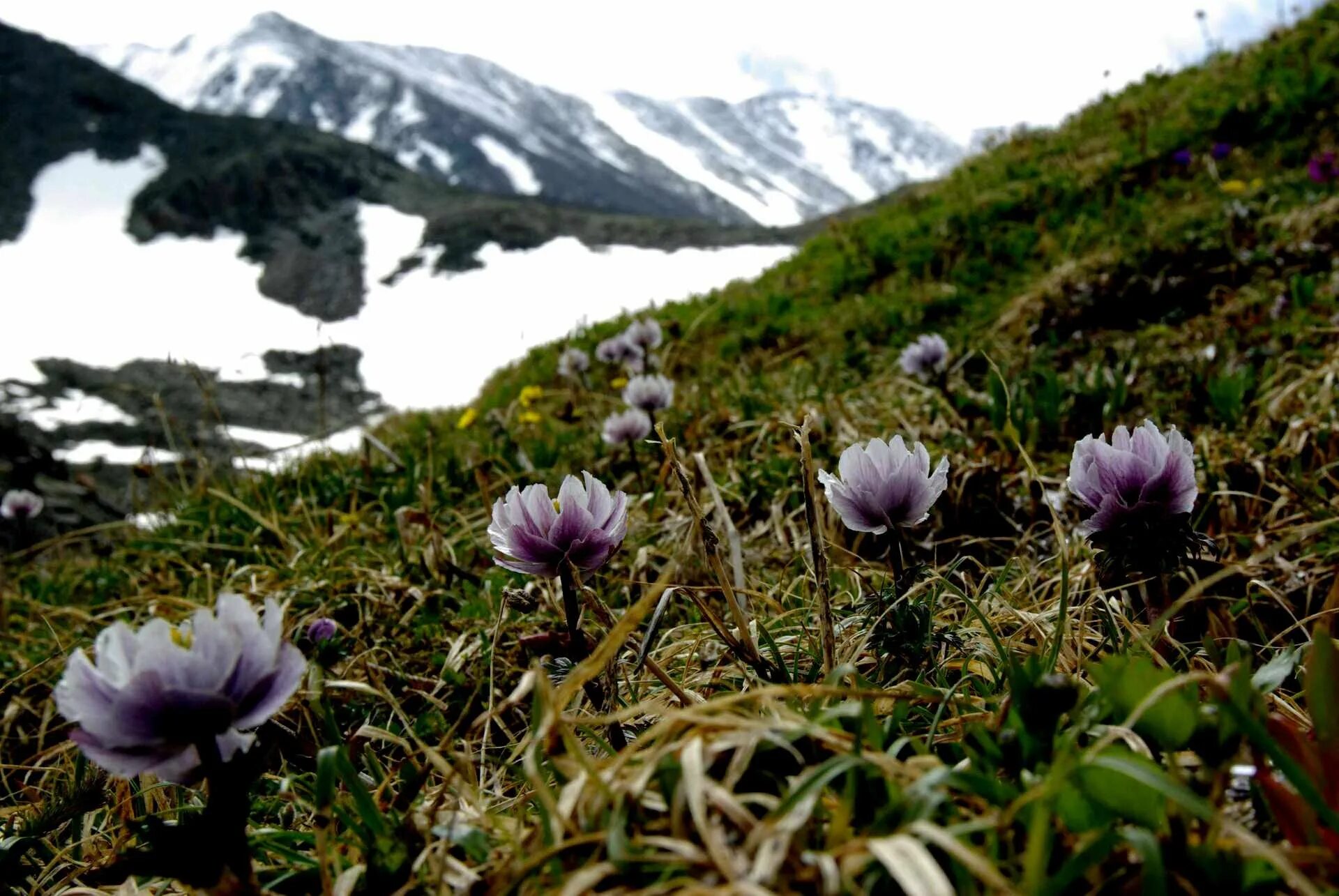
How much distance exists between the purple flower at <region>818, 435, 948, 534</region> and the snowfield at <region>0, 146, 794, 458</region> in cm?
2171

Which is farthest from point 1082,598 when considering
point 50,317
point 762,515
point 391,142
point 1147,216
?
point 391,142

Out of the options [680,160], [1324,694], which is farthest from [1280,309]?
[680,160]

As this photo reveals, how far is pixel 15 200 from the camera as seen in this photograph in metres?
49.8

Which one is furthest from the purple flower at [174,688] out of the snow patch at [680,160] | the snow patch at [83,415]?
the snow patch at [680,160]

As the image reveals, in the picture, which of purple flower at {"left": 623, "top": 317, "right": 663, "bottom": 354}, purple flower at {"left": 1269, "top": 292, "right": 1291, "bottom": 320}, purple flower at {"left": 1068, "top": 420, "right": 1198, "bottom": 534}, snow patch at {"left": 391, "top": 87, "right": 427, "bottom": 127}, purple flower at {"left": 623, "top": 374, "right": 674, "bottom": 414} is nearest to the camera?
purple flower at {"left": 1068, "top": 420, "right": 1198, "bottom": 534}

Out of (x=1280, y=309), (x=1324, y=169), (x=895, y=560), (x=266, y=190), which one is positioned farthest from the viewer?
(x=266, y=190)

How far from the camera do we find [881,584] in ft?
7.13

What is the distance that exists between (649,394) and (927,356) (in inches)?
44.1

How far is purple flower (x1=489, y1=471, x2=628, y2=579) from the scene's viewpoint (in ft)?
4.65

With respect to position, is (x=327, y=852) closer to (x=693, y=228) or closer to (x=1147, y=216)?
(x=1147, y=216)

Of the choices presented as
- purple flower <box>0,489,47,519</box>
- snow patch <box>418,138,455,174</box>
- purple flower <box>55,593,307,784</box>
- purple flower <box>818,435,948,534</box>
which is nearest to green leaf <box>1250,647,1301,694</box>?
purple flower <box>818,435,948,534</box>

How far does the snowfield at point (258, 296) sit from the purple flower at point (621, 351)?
60.4 ft

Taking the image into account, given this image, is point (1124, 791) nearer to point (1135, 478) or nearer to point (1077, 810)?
point (1077, 810)

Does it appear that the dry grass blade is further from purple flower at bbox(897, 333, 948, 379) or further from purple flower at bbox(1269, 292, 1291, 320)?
purple flower at bbox(1269, 292, 1291, 320)
